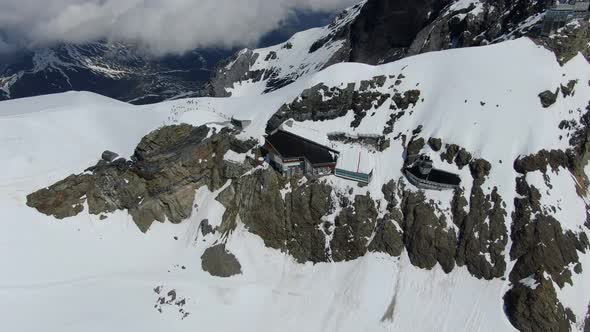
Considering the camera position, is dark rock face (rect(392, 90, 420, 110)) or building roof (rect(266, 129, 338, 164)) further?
dark rock face (rect(392, 90, 420, 110))

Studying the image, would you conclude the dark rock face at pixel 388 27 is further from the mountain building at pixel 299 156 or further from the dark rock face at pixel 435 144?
the mountain building at pixel 299 156

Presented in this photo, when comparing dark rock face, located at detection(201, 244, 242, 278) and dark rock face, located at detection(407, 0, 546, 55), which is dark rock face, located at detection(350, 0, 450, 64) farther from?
dark rock face, located at detection(201, 244, 242, 278)

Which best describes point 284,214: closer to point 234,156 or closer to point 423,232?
point 234,156

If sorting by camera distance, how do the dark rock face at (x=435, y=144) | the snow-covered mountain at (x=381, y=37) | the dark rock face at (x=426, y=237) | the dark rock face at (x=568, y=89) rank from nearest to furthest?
the dark rock face at (x=426, y=237), the dark rock face at (x=435, y=144), the dark rock face at (x=568, y=89), the snow-covered mountain at (x=381, y=37)

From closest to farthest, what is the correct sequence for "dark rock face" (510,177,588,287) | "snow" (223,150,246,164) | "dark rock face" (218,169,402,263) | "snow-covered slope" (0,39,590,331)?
"dark rock face" (510,177,588,287) < "snow-covered slope" (0,39,590,331) < "dark rock face" (218,169,402,263) < "snow" (223,150,246,164)

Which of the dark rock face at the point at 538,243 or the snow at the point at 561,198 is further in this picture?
the snow at the point at 561,198

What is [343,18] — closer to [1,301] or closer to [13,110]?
[13,110]

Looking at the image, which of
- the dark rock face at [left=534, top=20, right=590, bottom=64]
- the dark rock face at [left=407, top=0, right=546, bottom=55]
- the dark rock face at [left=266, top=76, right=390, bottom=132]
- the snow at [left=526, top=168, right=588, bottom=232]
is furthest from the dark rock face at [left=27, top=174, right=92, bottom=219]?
the dark rock face at [left=407, top=0, right=546, bottom=55]

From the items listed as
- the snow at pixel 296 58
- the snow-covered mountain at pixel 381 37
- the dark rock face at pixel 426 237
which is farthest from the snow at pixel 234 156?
the snow at pixel 296 58
